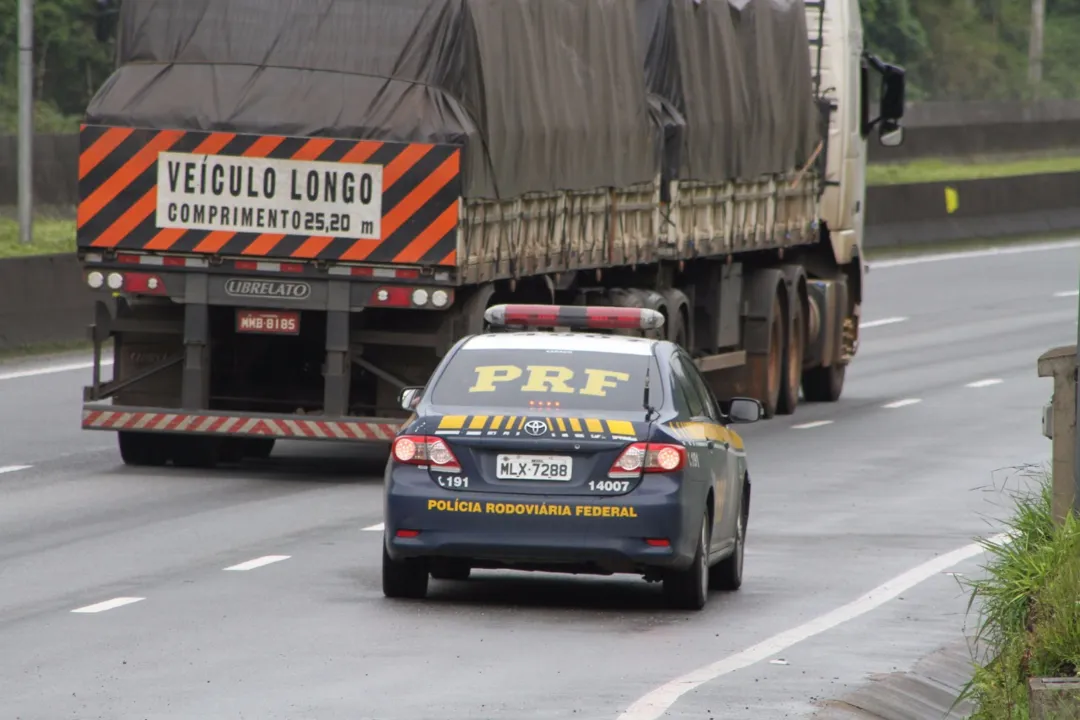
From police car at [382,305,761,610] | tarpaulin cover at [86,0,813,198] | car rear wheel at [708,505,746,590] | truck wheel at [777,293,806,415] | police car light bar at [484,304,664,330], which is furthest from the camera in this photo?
truck wheel at [777,293,806,415]

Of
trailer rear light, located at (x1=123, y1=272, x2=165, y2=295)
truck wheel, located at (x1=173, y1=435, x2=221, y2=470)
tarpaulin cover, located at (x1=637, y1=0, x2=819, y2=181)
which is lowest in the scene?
truck wheel, located at (x1=173, y1=435, x2=221, y2=470)

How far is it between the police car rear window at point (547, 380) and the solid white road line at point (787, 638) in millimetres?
1375

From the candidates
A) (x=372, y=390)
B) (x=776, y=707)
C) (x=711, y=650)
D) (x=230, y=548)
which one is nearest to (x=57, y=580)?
(x=230, y=548)

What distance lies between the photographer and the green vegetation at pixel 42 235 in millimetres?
30875

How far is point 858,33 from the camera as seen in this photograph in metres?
29.1

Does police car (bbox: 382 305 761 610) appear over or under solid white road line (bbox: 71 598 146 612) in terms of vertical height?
over

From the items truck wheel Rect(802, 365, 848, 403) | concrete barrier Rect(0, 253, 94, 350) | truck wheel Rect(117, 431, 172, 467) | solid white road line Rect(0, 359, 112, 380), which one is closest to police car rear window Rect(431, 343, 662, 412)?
truck wheel Rect(117, 431, 172, 467)

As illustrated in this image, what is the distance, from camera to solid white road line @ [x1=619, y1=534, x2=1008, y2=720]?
10328 millimetres

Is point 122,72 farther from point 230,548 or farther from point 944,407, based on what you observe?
point 944,407

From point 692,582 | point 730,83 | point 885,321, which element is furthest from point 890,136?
point 692,582

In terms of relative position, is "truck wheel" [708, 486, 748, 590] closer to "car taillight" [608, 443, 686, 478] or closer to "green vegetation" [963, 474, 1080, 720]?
"car taillight" [608, 443, 686, 478]

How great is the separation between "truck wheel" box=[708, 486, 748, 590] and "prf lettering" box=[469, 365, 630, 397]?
1310 millimetres

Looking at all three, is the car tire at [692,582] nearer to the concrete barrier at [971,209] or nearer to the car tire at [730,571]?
the car tire at [730,571]

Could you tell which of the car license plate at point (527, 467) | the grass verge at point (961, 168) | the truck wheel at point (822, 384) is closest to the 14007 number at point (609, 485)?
the car license plate at point (527, 467)
